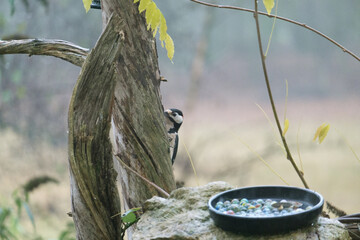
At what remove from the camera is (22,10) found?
265 cm

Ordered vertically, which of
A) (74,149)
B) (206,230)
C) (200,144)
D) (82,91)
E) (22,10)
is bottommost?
(200,144)

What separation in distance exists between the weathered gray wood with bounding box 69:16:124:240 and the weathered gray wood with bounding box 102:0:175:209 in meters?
0.16

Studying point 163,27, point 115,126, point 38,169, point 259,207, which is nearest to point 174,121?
point 115,126

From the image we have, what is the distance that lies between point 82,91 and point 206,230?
0.32 metres

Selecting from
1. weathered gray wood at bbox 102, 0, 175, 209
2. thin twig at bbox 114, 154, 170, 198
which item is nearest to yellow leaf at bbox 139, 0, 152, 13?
weathered gray wood at bbox 102, 0, 175, 209

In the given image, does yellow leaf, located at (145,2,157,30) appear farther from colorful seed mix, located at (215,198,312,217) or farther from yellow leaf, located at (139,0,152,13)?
colorful seed mix, located at (215,198,312,217)

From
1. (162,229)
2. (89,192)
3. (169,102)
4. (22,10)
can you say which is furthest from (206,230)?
(22,10)

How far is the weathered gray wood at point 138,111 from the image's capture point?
3.01 ft

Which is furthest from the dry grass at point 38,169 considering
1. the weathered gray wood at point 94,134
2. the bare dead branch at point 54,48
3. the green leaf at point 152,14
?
the green leaf at point 152,14

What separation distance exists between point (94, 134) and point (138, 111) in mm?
212

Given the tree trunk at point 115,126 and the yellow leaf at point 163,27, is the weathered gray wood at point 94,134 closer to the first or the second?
the tree trunk at point 115,126

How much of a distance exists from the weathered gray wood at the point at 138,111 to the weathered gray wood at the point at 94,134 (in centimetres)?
16

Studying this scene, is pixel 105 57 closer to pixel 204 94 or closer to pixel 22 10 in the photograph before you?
pixel 204 94

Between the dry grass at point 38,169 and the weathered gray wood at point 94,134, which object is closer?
the weathered gray wood at point 94,134
